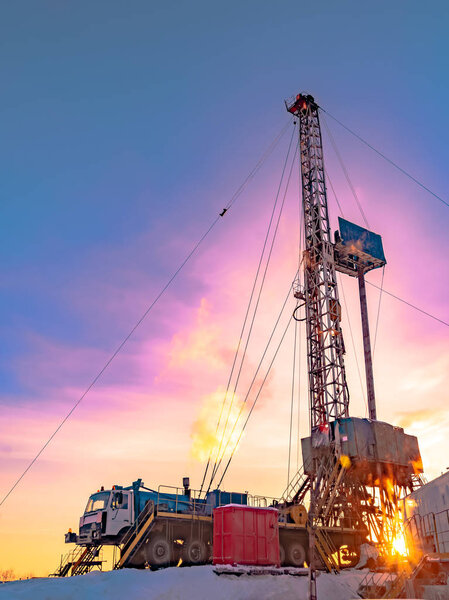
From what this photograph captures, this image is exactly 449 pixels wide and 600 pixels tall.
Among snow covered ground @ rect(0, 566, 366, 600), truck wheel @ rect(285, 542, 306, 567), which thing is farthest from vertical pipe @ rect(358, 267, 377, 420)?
snow covered ground @ rect(0, 566, 366, 600)

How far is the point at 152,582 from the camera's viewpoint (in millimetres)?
18141

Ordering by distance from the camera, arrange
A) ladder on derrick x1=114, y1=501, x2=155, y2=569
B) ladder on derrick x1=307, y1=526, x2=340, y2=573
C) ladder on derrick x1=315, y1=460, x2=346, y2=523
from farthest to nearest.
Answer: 1. ladder on derrick x1=315, y1=460, x2=346, y2=523
2. ladder on derrick x1=307, y1=526, x2=340, y2=573
3. ladder on derrick x1=114, y1=501, x2=155, y2=569

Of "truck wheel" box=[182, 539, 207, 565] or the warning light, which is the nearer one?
"truck wheel" box=[182, 539, 207, 565]

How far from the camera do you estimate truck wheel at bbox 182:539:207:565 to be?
23703 mm

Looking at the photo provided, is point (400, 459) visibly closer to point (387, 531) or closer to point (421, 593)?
point (387, 531)

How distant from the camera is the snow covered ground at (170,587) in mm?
16047

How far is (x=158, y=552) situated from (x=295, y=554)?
294 inches

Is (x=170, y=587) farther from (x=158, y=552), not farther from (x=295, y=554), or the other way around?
(x=295, y=554)

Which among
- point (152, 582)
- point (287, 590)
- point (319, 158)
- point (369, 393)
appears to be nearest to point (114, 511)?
point (152, 582)

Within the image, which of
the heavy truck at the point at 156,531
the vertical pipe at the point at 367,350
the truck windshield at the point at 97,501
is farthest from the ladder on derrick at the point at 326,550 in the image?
the vertical pipe at the point at 367,350

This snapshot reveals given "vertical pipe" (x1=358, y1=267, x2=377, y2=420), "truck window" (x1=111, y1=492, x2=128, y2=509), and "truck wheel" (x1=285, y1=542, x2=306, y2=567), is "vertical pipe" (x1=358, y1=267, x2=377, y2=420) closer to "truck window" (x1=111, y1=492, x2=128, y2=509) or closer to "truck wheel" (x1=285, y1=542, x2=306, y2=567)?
"truck wheel" (x1=285, y1=542, x2=306, y2=567)

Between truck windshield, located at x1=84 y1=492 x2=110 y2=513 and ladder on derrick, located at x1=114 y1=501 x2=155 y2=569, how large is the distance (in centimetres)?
193

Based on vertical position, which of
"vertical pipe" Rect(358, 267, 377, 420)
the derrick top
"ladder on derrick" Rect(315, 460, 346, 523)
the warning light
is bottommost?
"ladder on derrick" Rect(315, 460, 346, 523)

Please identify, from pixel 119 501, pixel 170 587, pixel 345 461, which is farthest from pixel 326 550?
pixel 170 587
